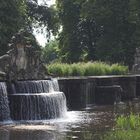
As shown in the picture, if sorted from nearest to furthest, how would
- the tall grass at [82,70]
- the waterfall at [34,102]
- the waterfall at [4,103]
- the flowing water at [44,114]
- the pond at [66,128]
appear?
the pond at [66,128] → the flowing water at [44,114] → the waterfall at [4,103] → the waterfall at [34,102] → the tall grass at [82,70]

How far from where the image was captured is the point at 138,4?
49.8 m

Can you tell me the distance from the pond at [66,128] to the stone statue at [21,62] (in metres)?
2.57

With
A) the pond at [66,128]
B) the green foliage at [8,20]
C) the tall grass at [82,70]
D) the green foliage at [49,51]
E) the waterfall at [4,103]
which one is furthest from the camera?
the green foliage at [49,51]

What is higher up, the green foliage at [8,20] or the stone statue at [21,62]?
the green foliage at [8,20]

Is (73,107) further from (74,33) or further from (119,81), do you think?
(74,33)

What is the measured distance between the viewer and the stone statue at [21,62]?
23.5 m

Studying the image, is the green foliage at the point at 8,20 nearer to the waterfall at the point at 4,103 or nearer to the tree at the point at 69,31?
the waterfall at the point at 4,103

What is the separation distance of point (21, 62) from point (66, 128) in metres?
6.52

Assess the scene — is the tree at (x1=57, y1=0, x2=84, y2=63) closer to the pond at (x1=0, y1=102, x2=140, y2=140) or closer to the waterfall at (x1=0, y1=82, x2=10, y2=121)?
the pond at (x1=0, y1=102, x2=140, y2=140)

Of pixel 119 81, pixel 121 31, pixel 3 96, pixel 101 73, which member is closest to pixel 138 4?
pixel 121 31

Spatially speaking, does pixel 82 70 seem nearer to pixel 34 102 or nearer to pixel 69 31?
pixel 34 102

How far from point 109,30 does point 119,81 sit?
21.0 m

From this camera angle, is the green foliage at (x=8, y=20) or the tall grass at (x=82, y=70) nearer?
the tall grass at (x=82, y=70)

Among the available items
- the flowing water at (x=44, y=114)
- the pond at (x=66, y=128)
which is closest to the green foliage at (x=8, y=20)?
the flowing water at (x=44, y=114)
